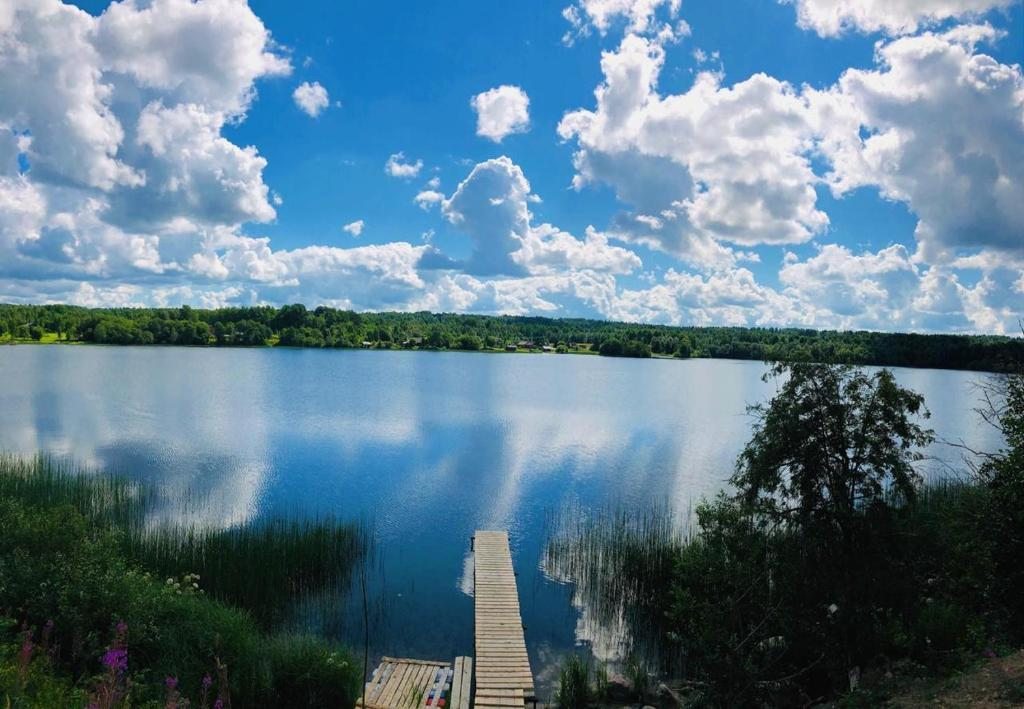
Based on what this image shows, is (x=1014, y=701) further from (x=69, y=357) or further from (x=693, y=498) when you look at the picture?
(x=69, y=357)

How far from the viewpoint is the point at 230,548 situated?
19.0 m

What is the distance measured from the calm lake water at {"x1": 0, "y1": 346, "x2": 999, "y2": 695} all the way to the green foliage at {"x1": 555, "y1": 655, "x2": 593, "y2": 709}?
129 centimetres

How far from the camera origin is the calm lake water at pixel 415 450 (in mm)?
19641

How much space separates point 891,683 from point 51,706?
41.9 feet

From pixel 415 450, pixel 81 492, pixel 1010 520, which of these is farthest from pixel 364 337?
pixel 1010 520

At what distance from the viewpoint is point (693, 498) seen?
2938cm

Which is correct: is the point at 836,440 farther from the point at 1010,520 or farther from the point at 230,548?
the point at 230,548

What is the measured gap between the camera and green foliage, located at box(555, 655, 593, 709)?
1344cm

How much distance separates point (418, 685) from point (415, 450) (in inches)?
1025

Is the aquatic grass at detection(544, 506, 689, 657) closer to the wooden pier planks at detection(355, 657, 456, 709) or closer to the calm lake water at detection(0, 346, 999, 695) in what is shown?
the calm lake water at detection(0, 346, 999, 695)

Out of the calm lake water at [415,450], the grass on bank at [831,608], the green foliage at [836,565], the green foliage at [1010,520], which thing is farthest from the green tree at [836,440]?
the calm lake water at [415,450]

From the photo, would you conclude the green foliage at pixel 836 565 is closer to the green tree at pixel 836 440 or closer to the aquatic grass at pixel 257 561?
the green tree at pixel 836 440

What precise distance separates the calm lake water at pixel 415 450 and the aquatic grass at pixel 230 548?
1.35 m

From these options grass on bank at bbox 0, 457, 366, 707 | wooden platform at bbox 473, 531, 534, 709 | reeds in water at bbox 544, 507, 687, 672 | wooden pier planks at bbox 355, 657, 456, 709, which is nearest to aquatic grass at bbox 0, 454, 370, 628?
grass on bank at bbox 0, 457, 366, 707
